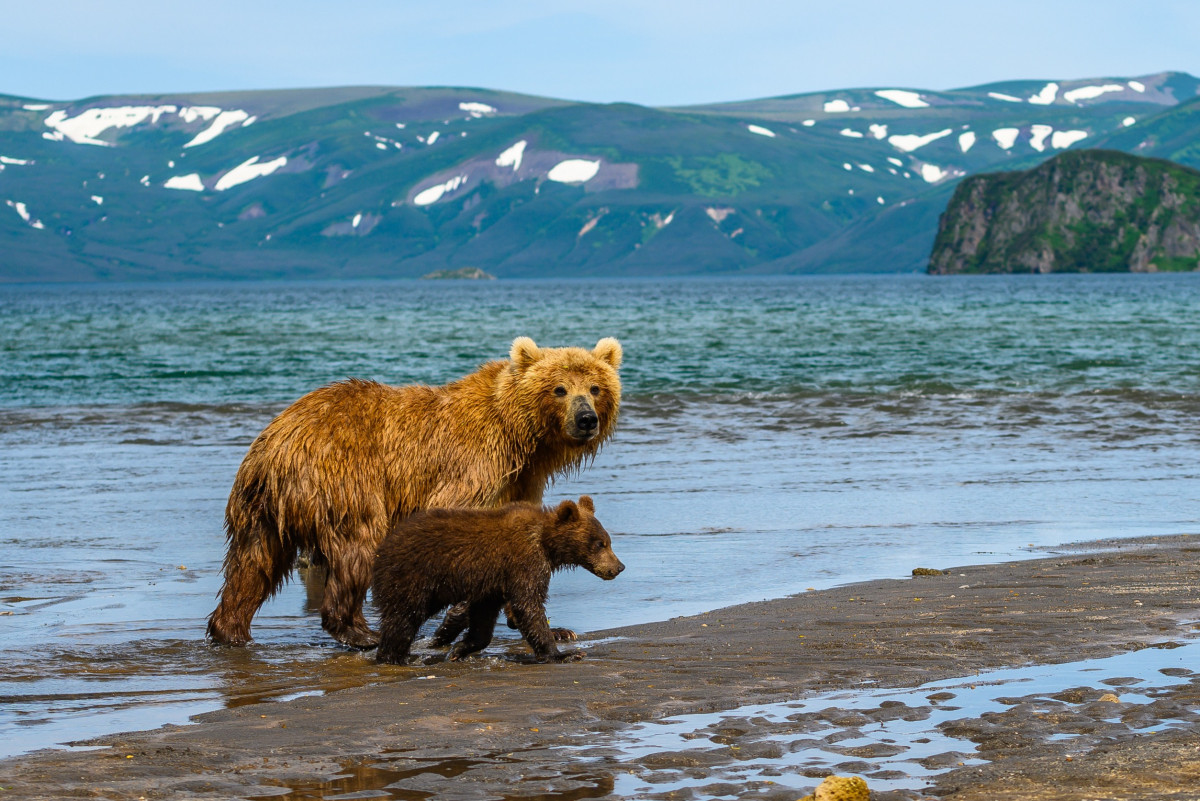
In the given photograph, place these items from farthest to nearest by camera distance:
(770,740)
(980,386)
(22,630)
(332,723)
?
(980,386) < (22,630) < (332,723) < (770,740)

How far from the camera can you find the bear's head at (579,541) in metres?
8.83

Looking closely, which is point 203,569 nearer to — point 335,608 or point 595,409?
point 335,608

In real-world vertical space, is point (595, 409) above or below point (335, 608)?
above

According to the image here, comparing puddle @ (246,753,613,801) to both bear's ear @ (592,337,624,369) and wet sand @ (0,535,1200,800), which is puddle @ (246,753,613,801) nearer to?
wet sand @ (0,535,1200,800)

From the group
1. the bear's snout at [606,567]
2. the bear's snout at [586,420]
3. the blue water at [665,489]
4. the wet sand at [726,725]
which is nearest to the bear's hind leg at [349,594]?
the blue water at [665,489]

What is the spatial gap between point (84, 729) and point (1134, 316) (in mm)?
83860

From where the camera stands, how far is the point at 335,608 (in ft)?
30.2

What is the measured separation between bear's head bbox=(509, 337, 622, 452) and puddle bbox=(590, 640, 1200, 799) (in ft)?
9.66

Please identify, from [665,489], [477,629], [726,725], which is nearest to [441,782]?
[726,725]

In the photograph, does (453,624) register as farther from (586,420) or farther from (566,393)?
(566,393)

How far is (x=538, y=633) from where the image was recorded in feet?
27.8

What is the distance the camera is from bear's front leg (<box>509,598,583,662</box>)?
8.48 metres

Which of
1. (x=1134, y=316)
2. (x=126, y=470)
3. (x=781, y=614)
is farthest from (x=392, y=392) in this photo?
(x=1134, y=316)

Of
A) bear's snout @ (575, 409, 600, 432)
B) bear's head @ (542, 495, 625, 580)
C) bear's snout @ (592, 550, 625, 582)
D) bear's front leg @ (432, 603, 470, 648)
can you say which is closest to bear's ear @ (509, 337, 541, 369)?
bear's snout @ (575, 409, 600, 432)
